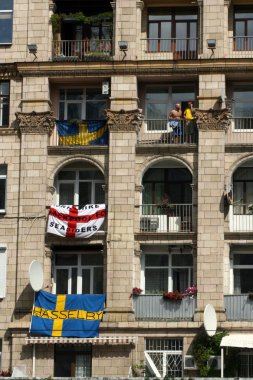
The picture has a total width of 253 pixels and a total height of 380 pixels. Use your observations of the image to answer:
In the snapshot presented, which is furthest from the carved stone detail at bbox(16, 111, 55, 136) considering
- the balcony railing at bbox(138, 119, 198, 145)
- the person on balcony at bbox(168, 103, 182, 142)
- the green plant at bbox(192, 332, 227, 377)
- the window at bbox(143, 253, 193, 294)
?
the green plant at bbox(192, 332, 227, 377)

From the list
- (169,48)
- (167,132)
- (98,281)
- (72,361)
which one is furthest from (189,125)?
(72,361)

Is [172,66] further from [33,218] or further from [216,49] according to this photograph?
[33,218]

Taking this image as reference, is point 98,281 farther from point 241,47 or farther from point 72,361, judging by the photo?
point 241,47

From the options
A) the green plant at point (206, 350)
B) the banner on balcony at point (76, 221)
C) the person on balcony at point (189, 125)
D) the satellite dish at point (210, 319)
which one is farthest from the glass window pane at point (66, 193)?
the green plant at point (206, 350)

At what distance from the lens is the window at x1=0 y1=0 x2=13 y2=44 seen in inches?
2388

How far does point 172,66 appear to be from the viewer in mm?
59094

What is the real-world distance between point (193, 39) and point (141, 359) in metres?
15.2

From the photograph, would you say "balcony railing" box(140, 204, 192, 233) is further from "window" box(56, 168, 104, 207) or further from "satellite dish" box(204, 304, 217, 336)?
"satellite dish" box(204, 304, 217, 336)

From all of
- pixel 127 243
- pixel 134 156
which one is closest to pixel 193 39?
pixel 134 156

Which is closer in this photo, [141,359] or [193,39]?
[141,359]

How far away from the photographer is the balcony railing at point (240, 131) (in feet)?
193

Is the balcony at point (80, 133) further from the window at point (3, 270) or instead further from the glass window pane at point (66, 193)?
the window at point (3, 270)

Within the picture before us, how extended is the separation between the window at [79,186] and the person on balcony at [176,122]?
12.9ft

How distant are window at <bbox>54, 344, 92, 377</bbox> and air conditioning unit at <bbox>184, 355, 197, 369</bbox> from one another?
4.33 meters
